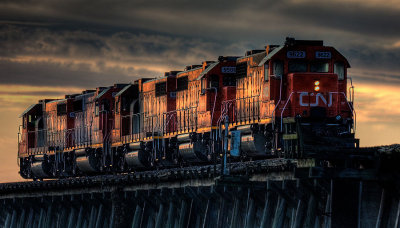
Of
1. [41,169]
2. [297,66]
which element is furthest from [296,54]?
[41,169]

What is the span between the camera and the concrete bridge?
17.8 meters

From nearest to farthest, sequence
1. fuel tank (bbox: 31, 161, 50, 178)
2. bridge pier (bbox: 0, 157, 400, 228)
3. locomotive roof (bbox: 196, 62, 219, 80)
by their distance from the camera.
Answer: bridge pier (bbox: 0, 157, 400, 228) < locomotive roof (bbox: 196, 62, 219, 80) < fuel tank (bbox: 31, 161, 50, 178)

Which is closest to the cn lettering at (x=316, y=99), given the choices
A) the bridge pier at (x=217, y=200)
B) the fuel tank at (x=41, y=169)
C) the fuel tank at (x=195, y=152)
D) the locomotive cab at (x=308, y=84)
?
the locomotive cab at (x=308, y=84)

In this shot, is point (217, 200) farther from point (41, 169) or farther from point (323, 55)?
point (41, 169)

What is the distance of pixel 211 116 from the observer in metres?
31.1

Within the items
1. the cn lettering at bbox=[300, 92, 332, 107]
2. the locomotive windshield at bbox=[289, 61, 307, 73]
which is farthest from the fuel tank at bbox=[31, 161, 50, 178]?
the cn lettering at bbox=[300, 92, 332, 107]

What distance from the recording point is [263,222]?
21406 mm

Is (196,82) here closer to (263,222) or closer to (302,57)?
(302,57)

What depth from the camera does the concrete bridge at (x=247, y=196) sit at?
17844 mm

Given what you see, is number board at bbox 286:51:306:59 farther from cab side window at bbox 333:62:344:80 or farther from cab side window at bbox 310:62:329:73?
cab side window at bbox 333:62:344:80

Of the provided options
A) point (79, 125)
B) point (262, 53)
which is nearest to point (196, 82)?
point (262, 53)

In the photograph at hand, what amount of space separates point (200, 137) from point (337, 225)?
44.5 feet

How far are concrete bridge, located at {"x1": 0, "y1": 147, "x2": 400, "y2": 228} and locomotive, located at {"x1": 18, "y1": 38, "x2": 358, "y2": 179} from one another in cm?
72

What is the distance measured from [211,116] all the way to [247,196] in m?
8.18
